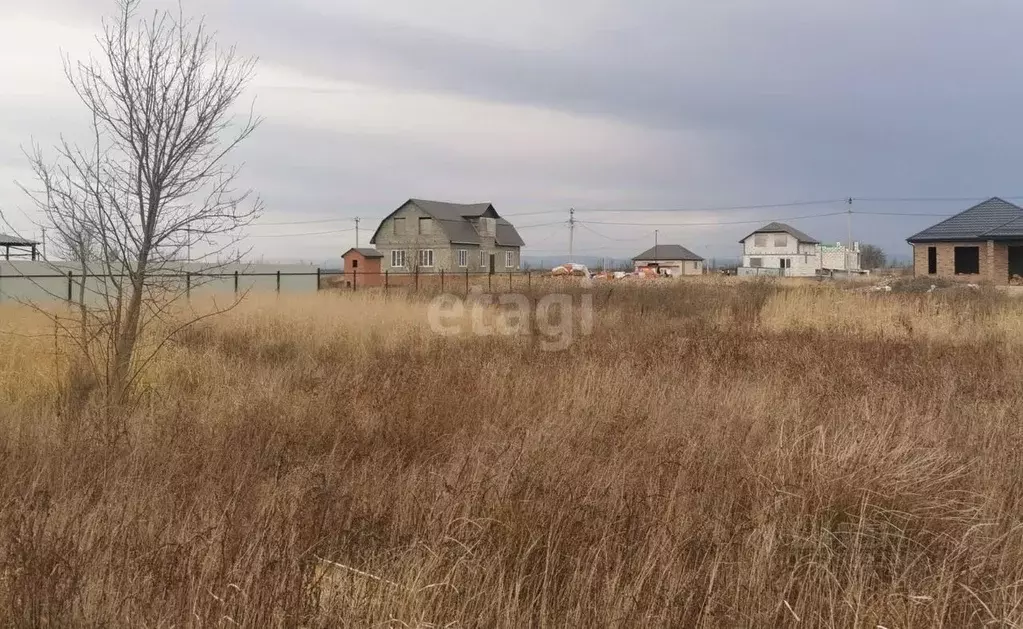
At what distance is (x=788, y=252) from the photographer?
70.1m

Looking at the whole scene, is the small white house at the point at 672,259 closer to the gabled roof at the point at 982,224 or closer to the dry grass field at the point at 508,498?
the gabled roof at the point at 982,224

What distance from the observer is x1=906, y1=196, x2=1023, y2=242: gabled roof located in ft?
110

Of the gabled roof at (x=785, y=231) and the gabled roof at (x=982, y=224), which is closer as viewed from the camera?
the gabled roof at (x=982, y=224)

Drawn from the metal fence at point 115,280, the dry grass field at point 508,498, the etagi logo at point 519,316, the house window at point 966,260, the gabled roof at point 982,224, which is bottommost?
the dry grass field at point 508,498

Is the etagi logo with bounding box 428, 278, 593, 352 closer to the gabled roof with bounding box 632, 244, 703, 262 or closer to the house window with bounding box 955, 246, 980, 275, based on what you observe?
the house window with bounding box 955, 246, 980, 275

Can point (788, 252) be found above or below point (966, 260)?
above

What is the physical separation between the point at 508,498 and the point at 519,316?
1092cm

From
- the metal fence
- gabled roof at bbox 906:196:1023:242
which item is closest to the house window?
gabled roof at bbox 906:196:1023:242

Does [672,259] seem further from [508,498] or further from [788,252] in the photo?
[508,498]

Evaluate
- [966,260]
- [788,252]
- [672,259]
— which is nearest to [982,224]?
[966,260]

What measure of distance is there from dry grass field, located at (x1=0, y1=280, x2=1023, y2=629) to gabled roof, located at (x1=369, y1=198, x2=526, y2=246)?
43450 millimetres

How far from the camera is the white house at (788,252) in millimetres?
69625

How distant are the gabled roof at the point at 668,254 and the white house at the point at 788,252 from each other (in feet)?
33.7

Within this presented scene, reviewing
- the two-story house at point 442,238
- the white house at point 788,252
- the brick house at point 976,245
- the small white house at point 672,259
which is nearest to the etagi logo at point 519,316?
the brick house at point 976,245
